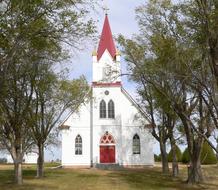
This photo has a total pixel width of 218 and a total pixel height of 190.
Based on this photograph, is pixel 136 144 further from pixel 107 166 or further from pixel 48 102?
pixel 48 102

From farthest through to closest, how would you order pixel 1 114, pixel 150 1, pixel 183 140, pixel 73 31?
pixel 183 140 → pixel 1 114 → pixel 150 1 → pixel 73 31

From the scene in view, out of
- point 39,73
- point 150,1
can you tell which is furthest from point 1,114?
point 150,1

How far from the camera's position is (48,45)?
1831 cm

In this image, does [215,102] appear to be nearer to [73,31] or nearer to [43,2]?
[73,31]

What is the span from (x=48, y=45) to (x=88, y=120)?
126 feet

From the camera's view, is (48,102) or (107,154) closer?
(48,102)

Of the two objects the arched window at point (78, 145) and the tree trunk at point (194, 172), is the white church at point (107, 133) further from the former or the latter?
the tree trunk at point (194, 172)

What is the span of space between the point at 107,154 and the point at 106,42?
15301mm

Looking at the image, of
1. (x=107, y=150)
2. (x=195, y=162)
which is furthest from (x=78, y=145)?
(x=195, y=162)

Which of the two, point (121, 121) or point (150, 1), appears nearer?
point (150, 1)

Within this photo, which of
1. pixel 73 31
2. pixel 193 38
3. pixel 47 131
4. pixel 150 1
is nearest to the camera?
pixel 73 31

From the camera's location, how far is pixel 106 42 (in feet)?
197

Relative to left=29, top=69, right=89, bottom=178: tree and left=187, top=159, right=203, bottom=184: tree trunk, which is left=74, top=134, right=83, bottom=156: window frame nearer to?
left=29, top=69, right=89, bottom=178: tree

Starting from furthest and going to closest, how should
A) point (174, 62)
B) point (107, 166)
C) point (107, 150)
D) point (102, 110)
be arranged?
1. point (102, 110)
2. point (107, 150)
3. point (107, 166)
4. point (174, 62)
